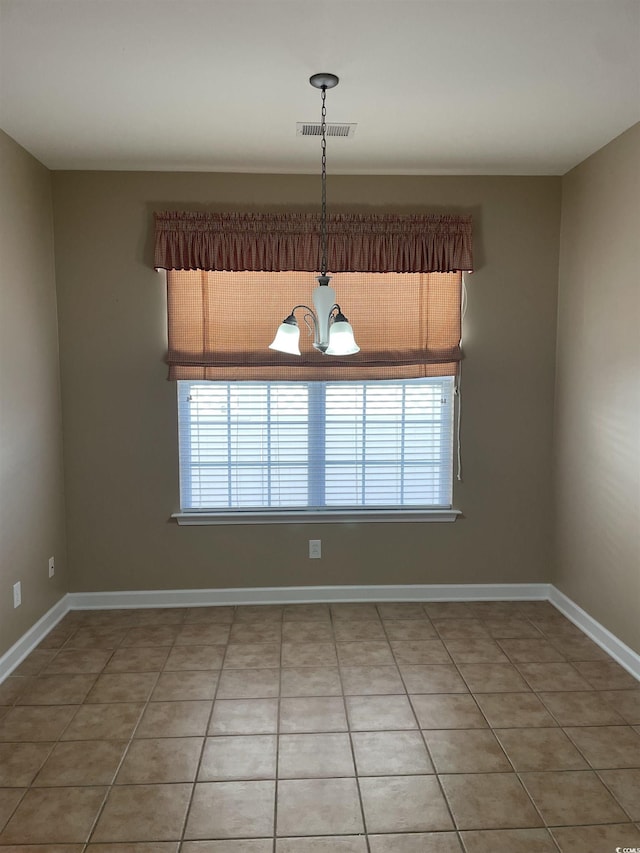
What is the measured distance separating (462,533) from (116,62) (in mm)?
3265

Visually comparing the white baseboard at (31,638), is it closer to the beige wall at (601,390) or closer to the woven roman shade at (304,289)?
the woven roman shade at (304,289)

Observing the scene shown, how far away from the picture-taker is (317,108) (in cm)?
295

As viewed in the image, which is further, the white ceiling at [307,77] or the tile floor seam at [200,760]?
the white ceiling at [307,77]

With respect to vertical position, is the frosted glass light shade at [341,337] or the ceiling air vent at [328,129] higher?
the ceiling air vent at [328,129]

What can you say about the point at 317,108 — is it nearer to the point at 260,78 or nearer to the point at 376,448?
the point at 260,78

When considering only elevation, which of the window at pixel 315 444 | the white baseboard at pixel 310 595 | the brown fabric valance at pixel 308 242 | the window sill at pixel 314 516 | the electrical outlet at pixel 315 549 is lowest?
the white baseboard at pixel 310 595

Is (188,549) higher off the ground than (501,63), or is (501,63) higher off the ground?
(501,63)

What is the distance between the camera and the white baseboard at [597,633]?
3.18 m

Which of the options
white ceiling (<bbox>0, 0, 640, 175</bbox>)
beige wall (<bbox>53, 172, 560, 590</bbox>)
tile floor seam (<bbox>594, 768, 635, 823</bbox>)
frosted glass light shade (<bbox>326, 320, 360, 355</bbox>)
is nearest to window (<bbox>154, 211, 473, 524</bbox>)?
beige wall (<bbox>53, 172, 560, 590</bbox>)

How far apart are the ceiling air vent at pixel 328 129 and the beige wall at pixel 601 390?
1.44 metres

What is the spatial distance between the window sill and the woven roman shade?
89cm

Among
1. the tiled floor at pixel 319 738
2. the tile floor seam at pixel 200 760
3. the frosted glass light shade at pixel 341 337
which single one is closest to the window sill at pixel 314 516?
the tiled floor at pixel 319 738

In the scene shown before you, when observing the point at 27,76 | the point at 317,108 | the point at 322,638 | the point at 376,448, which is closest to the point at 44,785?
the point at 322,638

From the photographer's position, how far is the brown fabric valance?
151 inches
